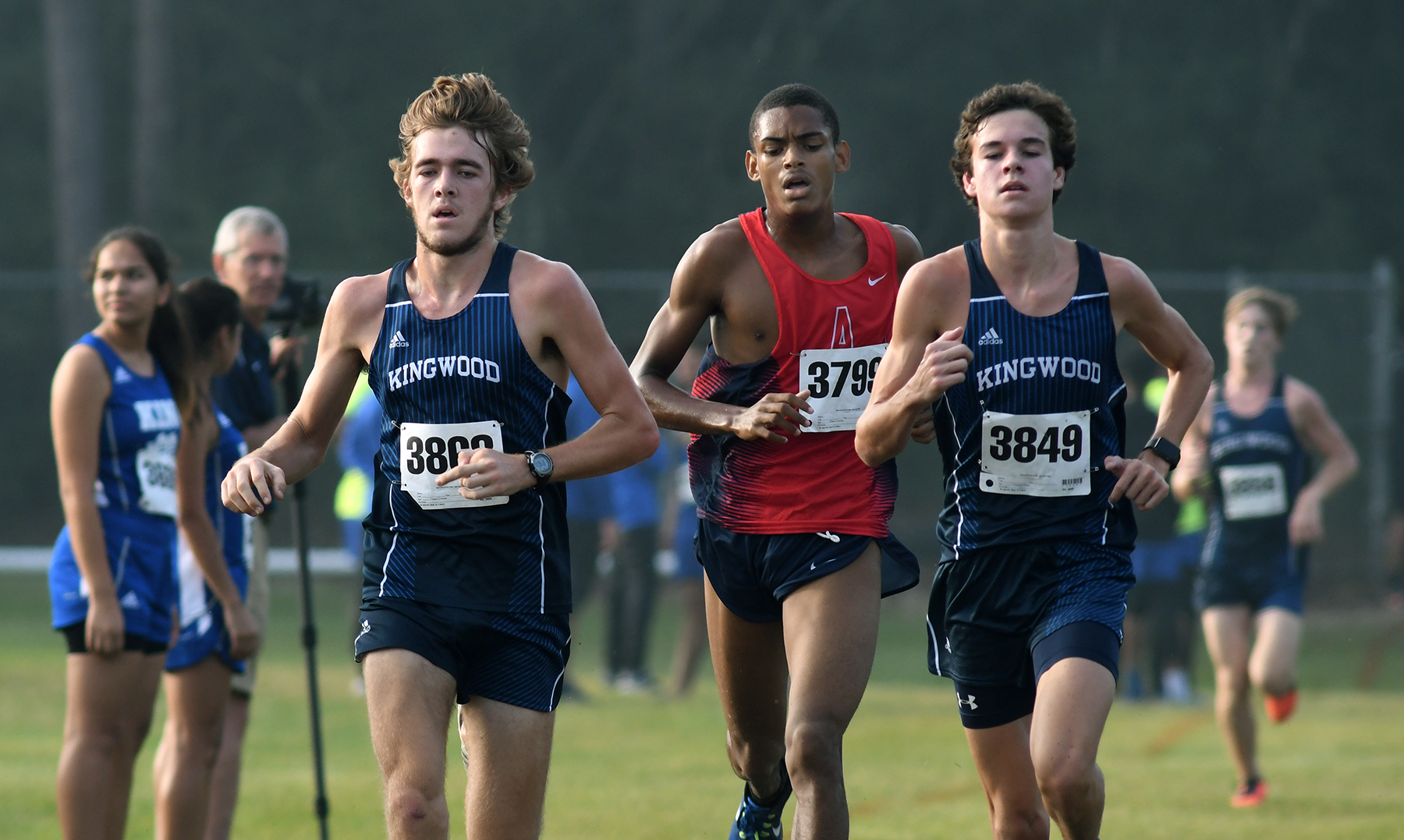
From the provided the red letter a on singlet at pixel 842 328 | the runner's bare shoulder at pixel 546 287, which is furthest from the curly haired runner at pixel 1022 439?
the runner's bare shoulder at pixel 546 287

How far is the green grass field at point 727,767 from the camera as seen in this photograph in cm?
749

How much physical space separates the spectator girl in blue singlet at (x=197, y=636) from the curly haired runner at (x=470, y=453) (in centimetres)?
144

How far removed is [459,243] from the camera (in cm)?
431

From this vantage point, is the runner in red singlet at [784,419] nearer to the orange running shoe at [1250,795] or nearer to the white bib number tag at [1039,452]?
the white bib number tag at [1039,452]

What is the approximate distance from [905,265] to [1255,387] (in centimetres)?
427

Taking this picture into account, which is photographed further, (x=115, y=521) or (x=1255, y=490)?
(x=1255, y=490)

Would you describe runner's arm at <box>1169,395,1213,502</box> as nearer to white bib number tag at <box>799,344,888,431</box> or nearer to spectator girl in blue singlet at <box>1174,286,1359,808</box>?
spectator girl in blue singlet at <box>1174,286,1359,808</box>

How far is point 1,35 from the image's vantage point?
22.8 metres

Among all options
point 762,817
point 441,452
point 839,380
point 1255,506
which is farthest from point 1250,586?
point 441,452

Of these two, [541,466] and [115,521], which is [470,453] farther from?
[115,521]

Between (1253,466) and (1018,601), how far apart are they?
4.62 metres

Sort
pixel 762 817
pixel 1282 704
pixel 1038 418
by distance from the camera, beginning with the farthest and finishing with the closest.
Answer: pixel 1282 704
pixel 762 817
pixel 1038 418

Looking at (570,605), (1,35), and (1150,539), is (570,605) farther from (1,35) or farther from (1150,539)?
(1,35)

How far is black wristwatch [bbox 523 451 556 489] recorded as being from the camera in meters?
4.11
